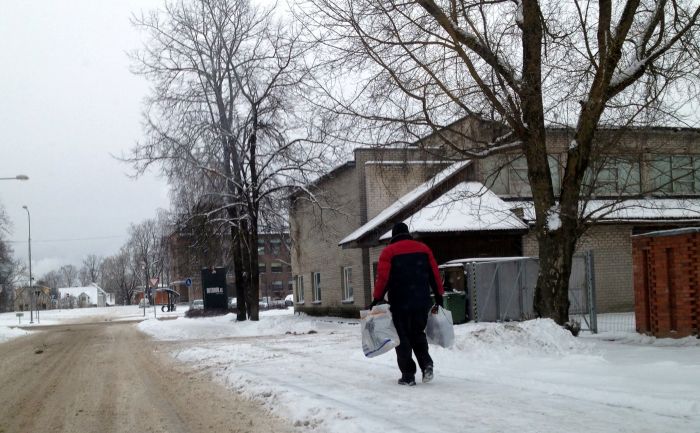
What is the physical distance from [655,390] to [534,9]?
22.0ft

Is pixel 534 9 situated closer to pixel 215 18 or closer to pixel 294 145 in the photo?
pixel 294 145

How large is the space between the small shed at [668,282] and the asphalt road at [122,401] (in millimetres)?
7865

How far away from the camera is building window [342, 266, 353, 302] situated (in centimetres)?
3092

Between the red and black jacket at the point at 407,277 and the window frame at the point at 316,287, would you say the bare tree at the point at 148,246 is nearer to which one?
the window frame at the point at 316,287

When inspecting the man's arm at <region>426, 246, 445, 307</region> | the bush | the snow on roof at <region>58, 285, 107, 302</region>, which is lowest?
the snow on roof at <region>58, 285, 107, 302</region>

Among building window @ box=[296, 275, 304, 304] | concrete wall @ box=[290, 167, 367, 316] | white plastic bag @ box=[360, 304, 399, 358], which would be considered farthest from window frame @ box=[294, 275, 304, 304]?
white plastic bag @ box=[360, 304, 399, 358]

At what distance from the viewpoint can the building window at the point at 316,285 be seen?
36.3 m

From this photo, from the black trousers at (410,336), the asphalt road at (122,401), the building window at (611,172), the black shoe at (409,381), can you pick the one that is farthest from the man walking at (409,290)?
the building window at (611,172)

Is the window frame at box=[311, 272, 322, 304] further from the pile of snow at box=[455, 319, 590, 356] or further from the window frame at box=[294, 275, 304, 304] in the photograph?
the pile of snow at box=[455, 319, 590, 356]

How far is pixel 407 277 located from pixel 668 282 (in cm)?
667

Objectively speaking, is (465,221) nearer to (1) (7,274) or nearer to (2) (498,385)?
(2) (498,385)

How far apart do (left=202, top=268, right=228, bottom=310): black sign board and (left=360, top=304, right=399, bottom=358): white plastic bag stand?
118 ft

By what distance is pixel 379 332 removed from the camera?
24.6 feet

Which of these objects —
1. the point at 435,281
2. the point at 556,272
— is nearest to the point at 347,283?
the point at 556,272
